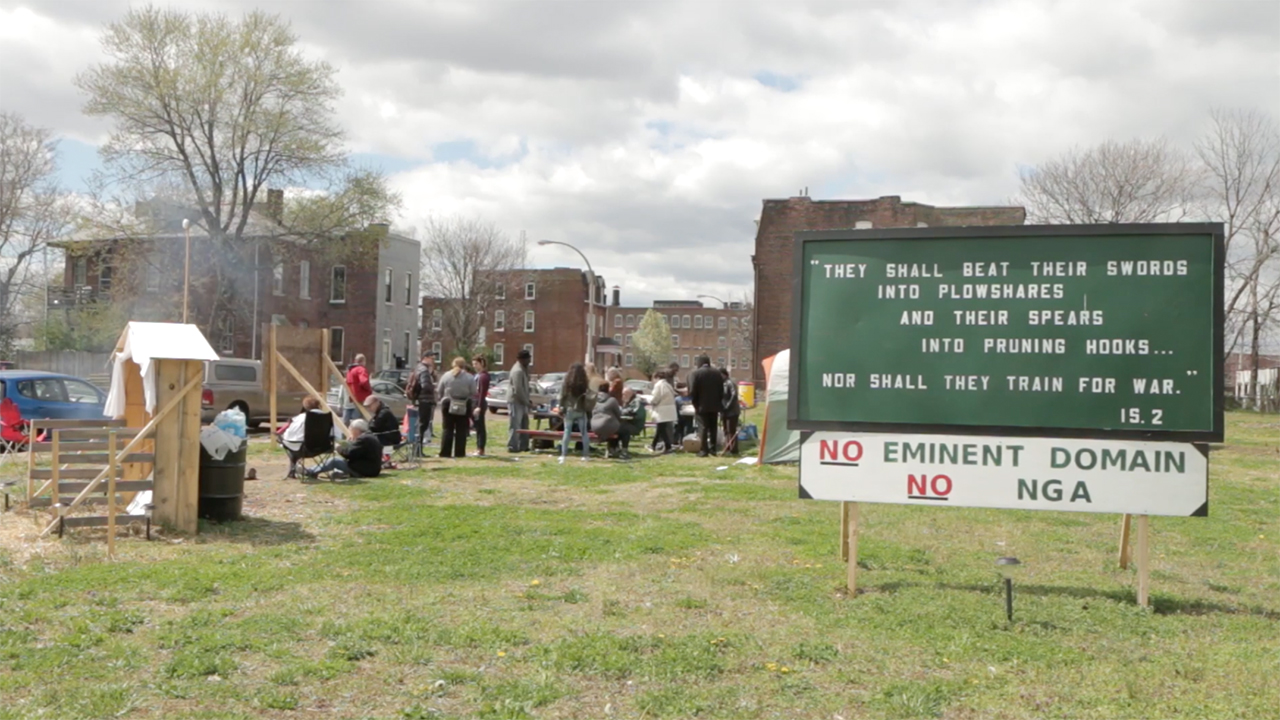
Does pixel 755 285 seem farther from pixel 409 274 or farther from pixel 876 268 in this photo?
pixel 876 268

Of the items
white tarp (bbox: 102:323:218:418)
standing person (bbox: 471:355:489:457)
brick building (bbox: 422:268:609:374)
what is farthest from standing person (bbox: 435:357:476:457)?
brick building (bbox: 422:268:609:374)

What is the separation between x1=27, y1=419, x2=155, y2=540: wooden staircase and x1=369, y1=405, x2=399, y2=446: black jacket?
539cm

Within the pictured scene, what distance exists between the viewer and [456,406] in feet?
64.5

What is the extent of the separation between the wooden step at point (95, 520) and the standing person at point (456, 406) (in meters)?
8.80

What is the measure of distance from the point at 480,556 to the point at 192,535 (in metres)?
2.83

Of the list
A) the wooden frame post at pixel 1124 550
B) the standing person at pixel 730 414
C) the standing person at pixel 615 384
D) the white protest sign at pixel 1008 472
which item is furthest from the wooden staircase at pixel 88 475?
the standing person at pixel 730 414

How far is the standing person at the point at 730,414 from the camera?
21.6 metres

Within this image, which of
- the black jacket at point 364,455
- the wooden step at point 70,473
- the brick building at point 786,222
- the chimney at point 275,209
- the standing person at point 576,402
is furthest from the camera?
the brick building at point 786,222

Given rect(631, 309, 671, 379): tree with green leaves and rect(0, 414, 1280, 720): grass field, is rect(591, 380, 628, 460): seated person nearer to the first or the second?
rect(0, 414, 1280, 720): grass field

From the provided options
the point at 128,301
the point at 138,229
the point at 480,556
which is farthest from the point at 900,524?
the point at 128,301

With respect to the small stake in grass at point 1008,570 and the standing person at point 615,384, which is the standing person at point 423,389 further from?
the small stake in grass at point 1008,570

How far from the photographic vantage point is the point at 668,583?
8633 mm

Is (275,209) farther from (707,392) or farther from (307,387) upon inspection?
(707,392)

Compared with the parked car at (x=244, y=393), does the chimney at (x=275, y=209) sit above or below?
above
